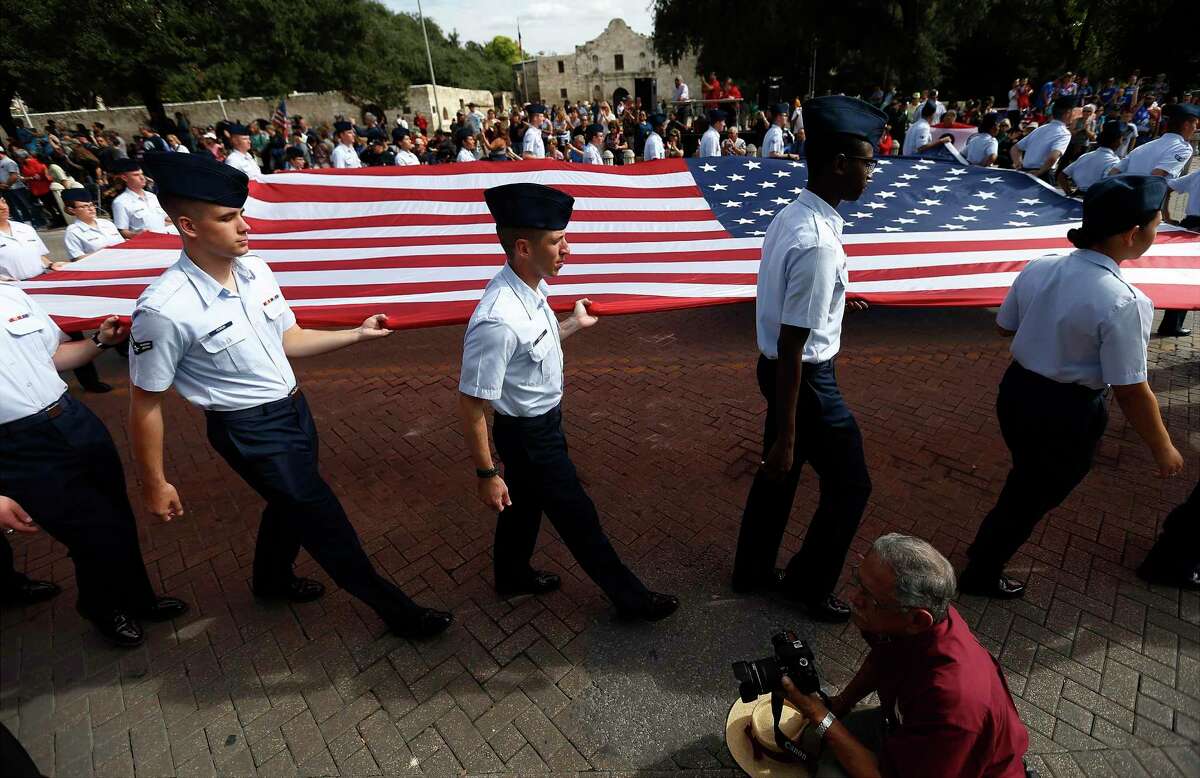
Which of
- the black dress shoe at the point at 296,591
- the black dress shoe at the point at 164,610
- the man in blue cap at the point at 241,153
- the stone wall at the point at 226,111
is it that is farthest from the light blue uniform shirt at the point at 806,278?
the stone wall at the point at 226,111

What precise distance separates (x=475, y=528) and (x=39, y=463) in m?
1.97

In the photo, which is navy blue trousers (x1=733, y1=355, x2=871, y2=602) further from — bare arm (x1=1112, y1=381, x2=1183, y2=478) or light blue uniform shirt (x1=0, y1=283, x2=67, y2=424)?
light blue uniform shirt (x1=0, y1=283, x2=67, y2=424)

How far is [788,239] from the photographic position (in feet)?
7.11

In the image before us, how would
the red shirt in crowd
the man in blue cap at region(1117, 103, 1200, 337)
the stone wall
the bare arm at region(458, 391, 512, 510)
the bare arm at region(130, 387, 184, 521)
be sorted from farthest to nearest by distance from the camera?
1. the stone wall
2. the red shirt in crowd
3. the man in blue cap at region(1117, 103, 1200, 337)
4. the bare arm at region(458, 391, 512, 510)
5. the bare arm at region(130, 387, 184, 521)

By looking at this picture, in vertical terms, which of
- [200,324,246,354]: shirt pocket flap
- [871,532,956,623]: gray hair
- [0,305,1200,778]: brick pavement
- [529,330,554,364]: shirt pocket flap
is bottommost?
[0,305,1200,778]: brick pavement

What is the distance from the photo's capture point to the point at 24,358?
92.2 inches

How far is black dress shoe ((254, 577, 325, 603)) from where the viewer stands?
302 centimetres

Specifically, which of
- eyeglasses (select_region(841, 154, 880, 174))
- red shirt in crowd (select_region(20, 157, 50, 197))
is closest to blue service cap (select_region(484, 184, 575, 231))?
eyeglasses (select_region(841, 154, 880, 174))

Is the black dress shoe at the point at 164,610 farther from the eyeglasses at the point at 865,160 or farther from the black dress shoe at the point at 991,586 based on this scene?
the black dress shoe at the point at 991,586

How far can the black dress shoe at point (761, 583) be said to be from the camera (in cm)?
290

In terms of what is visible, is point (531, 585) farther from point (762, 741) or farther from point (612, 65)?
point (612, 65)

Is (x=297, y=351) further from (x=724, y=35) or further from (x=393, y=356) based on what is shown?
(x=724, y=35)

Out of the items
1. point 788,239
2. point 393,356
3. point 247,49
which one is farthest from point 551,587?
point 247,49

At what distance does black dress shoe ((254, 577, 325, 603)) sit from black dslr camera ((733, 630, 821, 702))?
2.27 m
